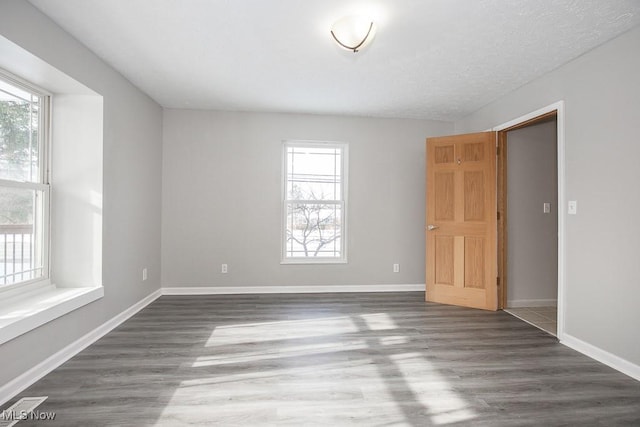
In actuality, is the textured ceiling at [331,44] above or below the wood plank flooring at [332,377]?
above

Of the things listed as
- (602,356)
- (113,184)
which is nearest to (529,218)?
(602,356)

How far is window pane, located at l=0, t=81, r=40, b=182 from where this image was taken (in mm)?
2299

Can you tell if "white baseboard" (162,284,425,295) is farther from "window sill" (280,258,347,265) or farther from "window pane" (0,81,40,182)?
"window pane" (0,81,40,182)

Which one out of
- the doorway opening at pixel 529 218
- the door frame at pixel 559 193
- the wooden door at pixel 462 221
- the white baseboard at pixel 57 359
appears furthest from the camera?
the doorway opening at pixel 529 218

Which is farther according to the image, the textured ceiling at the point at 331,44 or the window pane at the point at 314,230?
the window pane at the point at 314,230

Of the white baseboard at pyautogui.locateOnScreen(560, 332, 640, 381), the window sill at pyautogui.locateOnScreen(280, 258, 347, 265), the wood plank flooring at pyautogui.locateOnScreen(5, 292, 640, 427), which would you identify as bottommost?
the wood plank flooring at pyautogui.locateOnScreen(5, 292, 640, 427)

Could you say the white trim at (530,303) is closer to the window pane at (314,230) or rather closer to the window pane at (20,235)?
the window pane at (314,230)

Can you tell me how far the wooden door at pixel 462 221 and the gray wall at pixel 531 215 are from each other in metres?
0.35

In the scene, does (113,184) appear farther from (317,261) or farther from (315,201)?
(317,261)

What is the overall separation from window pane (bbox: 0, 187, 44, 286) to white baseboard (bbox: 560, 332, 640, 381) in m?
4.53

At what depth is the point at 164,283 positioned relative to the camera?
4.35 m

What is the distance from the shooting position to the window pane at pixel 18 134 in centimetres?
230

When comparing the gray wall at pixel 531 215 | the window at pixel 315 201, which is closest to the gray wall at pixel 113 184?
the window at pixel 315 201

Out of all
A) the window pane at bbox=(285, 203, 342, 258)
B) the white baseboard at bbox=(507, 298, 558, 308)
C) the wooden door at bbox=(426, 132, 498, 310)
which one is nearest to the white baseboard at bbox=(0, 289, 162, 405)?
the window pane at bbox=(285, 203, 342, 258)
